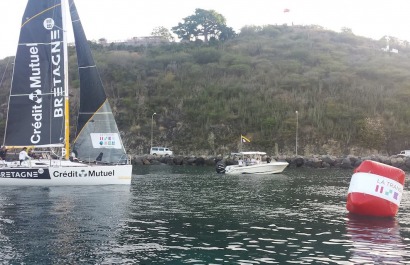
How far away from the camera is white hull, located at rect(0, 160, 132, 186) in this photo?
3462cm

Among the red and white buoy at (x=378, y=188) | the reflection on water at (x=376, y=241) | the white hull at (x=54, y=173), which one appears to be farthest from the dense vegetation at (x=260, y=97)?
the reflection on water at (x=376, y=241)

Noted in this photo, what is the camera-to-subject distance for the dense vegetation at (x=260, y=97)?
3484 inches

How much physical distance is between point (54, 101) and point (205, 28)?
392ft

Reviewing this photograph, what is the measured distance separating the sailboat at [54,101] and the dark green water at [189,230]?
14.3 feet

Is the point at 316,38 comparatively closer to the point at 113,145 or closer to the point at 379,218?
the point at 113,145

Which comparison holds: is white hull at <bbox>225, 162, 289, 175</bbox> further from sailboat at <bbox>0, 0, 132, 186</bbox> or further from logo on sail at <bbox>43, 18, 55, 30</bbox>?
logo on sail at <bbox>43, 18, 55, 30</bbox>

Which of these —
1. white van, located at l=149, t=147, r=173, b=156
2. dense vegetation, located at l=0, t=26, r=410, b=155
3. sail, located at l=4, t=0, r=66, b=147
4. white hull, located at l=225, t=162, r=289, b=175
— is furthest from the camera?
dense vegetation, located at l=0, t=26, r=410, b=155

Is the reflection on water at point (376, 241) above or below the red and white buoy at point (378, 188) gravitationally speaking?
below

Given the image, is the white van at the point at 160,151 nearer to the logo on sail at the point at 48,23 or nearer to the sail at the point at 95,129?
the sail at the point at 95,129

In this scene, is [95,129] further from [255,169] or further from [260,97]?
[260,97]

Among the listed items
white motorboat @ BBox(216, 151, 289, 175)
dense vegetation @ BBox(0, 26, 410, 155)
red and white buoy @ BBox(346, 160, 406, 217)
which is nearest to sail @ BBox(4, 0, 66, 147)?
red and white buoy @ BBox(346, 160, 406, 217)

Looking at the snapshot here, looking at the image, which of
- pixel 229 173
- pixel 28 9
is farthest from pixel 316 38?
pixel 28 9

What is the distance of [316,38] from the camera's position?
475 feet

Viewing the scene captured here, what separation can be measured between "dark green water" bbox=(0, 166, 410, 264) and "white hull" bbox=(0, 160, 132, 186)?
2021 mm
